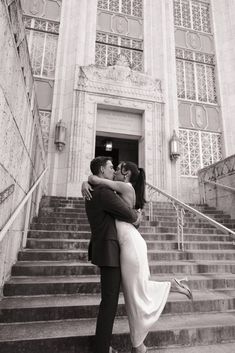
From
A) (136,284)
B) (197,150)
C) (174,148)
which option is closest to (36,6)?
(174,148)

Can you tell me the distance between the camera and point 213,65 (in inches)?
Answer: 455

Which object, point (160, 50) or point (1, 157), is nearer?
point (1, 157)

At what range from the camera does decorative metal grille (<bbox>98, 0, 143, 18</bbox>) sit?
11.1 m

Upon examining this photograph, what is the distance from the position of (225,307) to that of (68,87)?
28.9 ft

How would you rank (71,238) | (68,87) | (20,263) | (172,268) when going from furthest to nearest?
(68,87)
(71,238)
(172,268)
(20,263)

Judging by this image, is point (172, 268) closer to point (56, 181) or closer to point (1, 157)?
point (1, 157)

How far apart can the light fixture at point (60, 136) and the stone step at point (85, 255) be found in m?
5.28

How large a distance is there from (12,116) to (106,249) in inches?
72.4

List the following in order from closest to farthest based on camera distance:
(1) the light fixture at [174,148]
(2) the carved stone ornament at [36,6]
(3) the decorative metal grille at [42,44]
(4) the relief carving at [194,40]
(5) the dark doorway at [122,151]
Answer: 1. (1) the light fixture at [174,148]
2. (3) the decorative metal grille at [42,44]
3. (2) the carved stone ornament at [36,6]
4. (4) the relief carving at [194,40]
5. (5) the dark doorway at [122,151]

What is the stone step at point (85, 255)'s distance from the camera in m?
3.69

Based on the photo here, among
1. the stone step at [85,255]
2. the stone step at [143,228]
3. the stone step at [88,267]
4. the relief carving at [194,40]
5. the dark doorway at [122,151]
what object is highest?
the relief carving at [194,40]

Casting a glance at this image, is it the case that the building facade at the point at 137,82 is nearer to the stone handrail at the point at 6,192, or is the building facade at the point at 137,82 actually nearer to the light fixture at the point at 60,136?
the light fixture at the point at 60,136

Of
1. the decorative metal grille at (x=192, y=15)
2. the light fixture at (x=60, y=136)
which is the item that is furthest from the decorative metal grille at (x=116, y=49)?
the light fixture at (x=60, y=136)

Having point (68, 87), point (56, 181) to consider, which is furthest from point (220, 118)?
point (56, 181)
